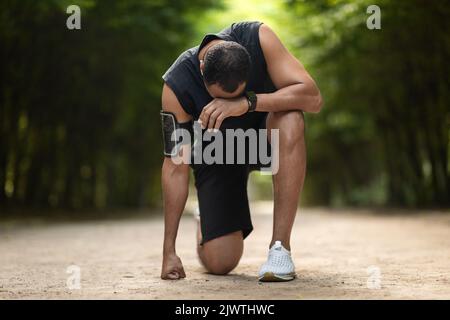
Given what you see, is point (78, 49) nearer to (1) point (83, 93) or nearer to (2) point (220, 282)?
(1) point (83, 93)

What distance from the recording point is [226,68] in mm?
3613

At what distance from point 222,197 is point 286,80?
0.89 m

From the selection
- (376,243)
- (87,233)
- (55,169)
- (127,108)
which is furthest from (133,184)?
(376,243)

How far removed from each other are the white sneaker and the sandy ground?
8 cm

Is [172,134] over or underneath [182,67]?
underneath

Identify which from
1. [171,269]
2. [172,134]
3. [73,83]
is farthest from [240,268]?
[73,83]

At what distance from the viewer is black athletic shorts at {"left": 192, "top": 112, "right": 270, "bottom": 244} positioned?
4395 millimetres

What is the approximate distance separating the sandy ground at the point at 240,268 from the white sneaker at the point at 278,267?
0.25ft

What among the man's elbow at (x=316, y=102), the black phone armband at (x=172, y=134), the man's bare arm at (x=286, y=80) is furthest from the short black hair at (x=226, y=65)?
the man's elbow at (x=316, y=102)

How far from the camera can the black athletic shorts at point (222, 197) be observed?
439cm

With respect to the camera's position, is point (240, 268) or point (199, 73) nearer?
point (199, 73)

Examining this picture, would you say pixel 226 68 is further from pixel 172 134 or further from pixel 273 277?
pixel 273 277

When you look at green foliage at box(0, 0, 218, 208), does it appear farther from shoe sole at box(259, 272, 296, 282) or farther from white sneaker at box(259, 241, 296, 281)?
shoe sole at box(259, 272, 296, 282)

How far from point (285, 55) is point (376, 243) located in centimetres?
316
